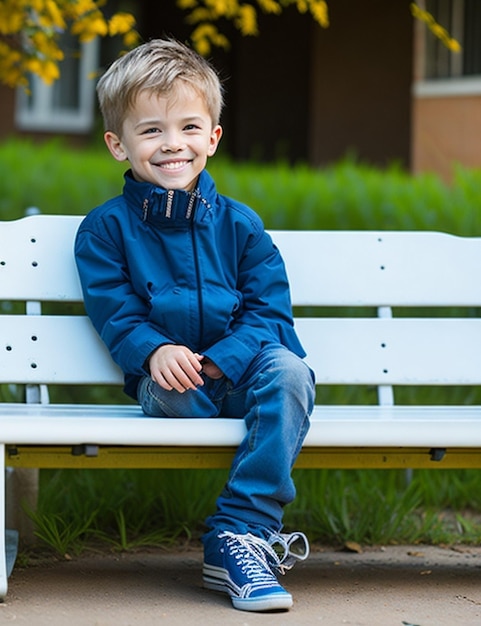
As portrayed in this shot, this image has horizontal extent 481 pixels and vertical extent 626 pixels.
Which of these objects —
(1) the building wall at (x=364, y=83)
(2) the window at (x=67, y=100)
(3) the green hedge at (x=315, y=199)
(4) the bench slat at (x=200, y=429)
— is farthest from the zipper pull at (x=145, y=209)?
(2) the window at (x=67, y=100)

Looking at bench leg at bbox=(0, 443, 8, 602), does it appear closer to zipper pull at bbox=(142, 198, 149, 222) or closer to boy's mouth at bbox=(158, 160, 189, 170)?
zipper pull at bbox=(142, 198, 149, 222)

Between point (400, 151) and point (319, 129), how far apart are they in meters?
0.87

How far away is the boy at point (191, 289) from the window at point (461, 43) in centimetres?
912

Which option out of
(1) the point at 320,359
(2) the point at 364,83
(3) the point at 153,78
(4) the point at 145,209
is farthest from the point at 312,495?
(2) the point at 364,83

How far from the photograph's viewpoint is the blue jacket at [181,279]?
2.81 meters

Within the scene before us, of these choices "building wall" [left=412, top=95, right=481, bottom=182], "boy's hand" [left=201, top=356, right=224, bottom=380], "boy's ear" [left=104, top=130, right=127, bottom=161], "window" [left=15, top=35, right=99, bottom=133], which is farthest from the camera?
"window" [left=15, top=35, right=99, bottom=133]

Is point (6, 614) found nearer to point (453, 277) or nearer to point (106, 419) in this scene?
point (106, 419)

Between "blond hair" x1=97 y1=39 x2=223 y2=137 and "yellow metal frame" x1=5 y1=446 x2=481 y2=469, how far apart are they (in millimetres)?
783

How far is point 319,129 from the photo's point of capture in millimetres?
12273

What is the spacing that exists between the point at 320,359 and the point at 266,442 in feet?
2.32

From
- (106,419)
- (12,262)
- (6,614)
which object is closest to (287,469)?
(106,419)

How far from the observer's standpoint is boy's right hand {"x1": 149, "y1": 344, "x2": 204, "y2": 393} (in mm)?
2660

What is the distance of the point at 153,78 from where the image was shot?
2.84m

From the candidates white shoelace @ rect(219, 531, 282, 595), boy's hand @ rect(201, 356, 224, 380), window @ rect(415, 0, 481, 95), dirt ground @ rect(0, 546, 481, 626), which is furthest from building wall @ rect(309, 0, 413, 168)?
white shoelace @ rect(219, 531, 282, 595)
